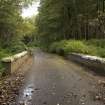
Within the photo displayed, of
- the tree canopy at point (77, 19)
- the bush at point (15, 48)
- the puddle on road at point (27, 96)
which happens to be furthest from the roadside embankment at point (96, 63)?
the tree canopy at point (77, 19)

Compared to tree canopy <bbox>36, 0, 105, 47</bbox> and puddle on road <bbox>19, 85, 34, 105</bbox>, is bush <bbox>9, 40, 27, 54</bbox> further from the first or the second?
puddle on road <bbox>19, 85, 34, 105</bbox>

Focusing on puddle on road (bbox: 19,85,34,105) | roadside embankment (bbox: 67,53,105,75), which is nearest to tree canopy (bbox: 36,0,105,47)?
roadside embankment (bbox: 67,53,105,75)

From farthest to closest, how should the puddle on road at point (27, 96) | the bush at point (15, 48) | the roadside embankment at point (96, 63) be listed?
the bush at point (15, 48), the roadside embankment at point (96, 63), the puddle on road at point (27, 96)

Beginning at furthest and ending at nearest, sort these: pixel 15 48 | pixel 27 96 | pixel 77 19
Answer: pixel 77 19 < pixel 15 48 < pixel 27 96

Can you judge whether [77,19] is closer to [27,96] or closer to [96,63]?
[96,63]

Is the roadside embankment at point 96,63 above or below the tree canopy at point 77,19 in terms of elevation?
below

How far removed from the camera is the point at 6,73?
Result: 13883 millimetres

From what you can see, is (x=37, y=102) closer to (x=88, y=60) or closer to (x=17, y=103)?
(x=17, y=103)

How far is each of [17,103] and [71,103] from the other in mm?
1463

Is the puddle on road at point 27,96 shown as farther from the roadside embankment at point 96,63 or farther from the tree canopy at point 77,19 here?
the tree canopy at point 77,19

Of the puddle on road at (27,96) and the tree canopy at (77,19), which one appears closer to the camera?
the puddle on road at (27,96)

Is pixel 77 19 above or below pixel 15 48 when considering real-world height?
above

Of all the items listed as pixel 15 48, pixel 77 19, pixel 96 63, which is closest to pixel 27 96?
pixel 96 63

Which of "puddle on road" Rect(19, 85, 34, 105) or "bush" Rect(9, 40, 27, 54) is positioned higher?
"bush" Rect(9, 40, 27, 54)
